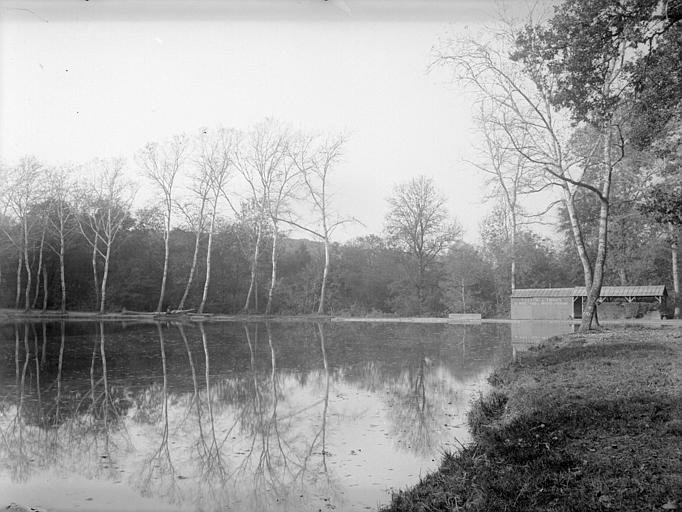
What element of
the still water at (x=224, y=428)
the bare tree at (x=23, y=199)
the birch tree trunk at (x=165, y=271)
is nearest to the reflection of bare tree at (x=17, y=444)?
the still water at (x=224, y=428)

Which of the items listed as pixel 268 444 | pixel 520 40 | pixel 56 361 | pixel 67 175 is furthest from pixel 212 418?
pixel 67 175

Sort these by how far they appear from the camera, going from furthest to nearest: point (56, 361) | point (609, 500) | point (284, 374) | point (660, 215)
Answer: point (56, 361) < point (284, 374) < point (660, 215) < point (609, 500)

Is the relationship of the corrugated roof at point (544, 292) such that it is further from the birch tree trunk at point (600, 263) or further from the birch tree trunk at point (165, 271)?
the birch tree trunk at point (165, 271)

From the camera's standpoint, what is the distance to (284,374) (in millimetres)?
9180

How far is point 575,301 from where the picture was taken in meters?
26.8

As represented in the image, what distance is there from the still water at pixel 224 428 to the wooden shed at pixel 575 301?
1743 cm

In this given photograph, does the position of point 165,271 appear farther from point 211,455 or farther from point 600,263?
point 211,455

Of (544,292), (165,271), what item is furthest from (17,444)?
(165,271)

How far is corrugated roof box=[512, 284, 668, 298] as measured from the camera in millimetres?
24984

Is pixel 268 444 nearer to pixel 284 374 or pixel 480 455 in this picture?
pixel 480 455

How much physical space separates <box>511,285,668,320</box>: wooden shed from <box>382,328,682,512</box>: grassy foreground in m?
20.3

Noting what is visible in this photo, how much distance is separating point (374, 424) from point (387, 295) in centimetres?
2676

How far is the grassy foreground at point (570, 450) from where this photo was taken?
3258 millimetres

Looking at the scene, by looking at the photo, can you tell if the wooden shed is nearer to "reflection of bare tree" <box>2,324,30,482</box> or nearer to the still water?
the still water
